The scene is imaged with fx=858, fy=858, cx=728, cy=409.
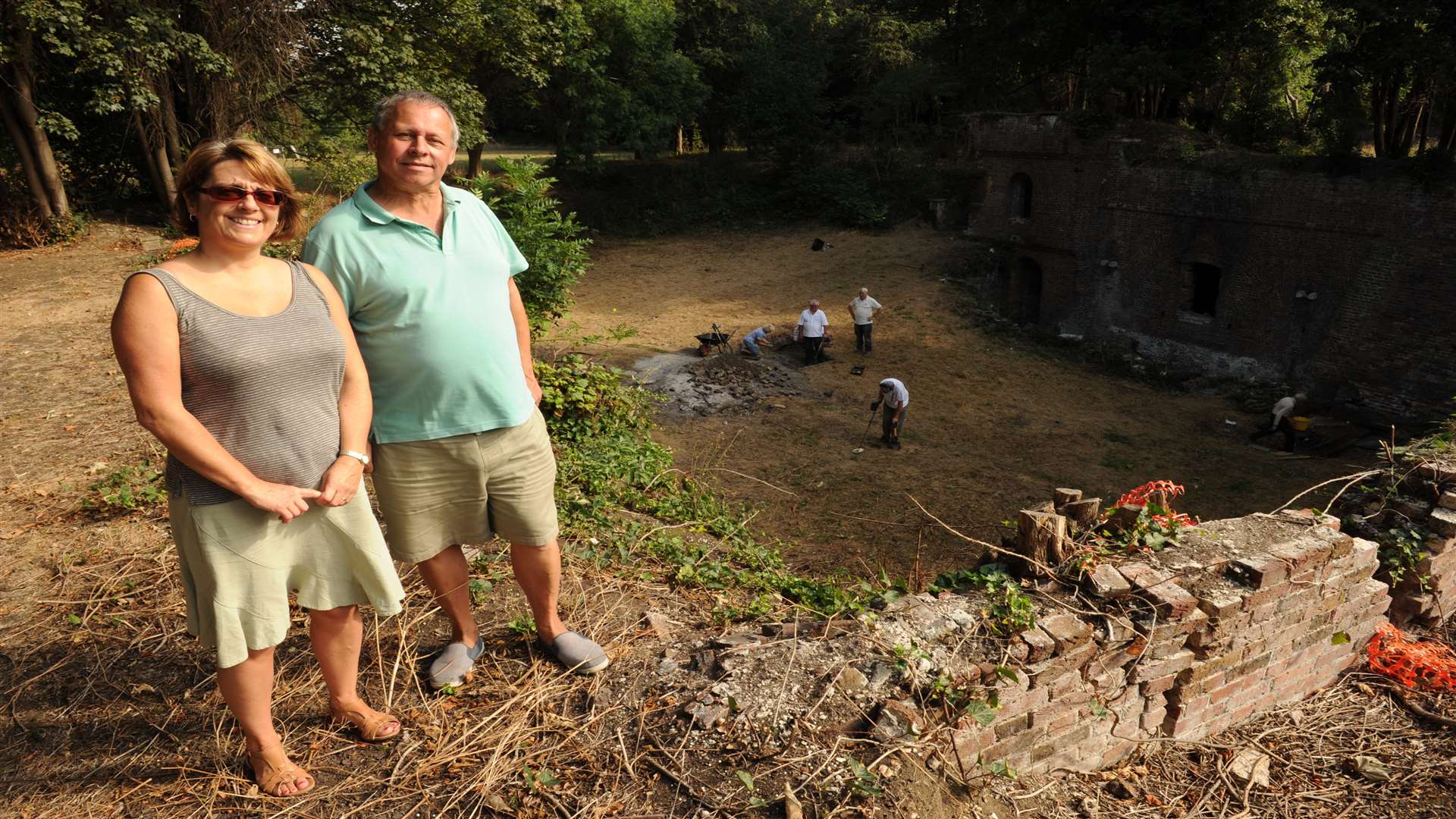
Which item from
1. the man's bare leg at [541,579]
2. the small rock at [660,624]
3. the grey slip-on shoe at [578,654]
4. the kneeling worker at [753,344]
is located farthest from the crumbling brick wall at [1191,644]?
the kneeling worker at [753,344]

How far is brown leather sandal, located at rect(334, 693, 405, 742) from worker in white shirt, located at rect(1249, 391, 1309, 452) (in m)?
13.4

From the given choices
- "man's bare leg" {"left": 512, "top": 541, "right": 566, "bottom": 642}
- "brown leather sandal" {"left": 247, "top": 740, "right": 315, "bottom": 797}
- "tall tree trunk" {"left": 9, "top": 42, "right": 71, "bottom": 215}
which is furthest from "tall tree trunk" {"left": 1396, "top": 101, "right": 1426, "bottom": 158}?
"tall tree trunk" {"left": 9, "top": 42, "right": 71, "bottom": 215}

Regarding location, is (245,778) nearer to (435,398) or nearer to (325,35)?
(435,398)

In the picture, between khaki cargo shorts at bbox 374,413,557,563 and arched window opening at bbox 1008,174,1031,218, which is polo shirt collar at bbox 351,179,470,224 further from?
arched window opening at bbox 1008,174,1031,218

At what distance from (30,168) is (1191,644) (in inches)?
761

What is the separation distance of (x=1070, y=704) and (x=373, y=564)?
2.76 meters

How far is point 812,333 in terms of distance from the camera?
15.5 m

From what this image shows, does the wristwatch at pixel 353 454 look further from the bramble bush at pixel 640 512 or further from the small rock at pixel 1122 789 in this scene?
the small rock at pixel 1122 789

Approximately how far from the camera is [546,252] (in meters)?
9.61

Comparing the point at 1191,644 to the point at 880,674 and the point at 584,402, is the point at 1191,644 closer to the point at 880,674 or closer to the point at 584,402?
the point at 880,674

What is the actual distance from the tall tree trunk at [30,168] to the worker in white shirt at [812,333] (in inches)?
537

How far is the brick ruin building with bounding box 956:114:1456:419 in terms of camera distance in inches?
535

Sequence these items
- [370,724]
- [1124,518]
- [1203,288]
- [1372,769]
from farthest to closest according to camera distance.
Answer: [1203,288]
[1124,518]
[1372,769]
[370,724]

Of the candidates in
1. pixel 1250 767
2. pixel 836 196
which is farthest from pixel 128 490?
pixel 836 196
